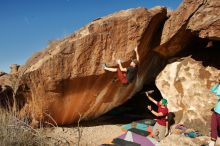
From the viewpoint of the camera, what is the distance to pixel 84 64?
7.20 metres

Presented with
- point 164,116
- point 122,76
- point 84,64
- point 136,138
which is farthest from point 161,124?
point 84,64

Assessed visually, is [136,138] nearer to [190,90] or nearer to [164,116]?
[164,116]

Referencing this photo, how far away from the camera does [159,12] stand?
778 centimetres

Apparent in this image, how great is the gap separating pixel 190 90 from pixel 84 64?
2763 mm

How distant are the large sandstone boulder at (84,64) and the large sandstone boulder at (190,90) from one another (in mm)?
1029

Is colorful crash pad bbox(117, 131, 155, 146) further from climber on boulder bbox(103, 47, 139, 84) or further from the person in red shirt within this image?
climber on boulder bbox(103, 47, 139, 84)

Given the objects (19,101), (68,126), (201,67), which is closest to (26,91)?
(19,101)

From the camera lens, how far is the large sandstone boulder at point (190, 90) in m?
7.47

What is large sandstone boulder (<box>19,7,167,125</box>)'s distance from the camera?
6.96 meters

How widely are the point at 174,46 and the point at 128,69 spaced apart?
65.0 inches

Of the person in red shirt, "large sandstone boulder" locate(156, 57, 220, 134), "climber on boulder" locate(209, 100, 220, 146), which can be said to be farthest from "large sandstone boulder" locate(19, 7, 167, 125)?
"climber on boulder" locate(209, 100, 220, 146)

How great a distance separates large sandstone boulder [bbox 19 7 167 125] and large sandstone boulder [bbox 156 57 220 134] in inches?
40.5

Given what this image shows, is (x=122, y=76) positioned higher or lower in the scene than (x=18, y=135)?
higher

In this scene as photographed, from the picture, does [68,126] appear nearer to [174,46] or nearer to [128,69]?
[128,69]
